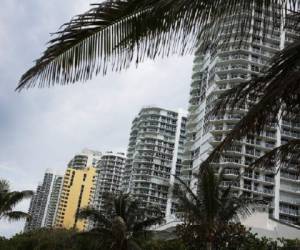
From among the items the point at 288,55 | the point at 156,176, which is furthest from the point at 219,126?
the point at 288,55

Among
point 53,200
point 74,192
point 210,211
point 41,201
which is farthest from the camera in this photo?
point 41,201

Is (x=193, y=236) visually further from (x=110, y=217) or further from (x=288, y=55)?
(x=288, y=55)

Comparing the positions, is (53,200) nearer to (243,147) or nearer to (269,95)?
(243,147)

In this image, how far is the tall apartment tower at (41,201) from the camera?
114m

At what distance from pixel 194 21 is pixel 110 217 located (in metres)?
23.4

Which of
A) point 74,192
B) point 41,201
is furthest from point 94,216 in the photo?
point 41,201

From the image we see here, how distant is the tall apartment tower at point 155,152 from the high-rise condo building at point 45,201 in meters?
19.9

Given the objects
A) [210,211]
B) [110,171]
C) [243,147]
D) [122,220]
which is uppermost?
[110,171]

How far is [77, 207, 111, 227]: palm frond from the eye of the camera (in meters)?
25.2

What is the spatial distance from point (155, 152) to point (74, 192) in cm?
2506

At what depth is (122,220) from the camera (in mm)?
24109

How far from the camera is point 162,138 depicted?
103750 millimetres

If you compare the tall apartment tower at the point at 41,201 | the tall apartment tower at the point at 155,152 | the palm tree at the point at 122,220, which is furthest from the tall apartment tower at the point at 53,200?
the palm tree at the point at 122,220

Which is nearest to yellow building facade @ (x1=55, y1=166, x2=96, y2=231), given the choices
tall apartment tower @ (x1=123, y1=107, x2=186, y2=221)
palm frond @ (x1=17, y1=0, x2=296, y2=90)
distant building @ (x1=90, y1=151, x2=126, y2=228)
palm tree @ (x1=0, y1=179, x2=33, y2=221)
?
distant building @ (x1=90, y1=151, x2=126, y2=228)
